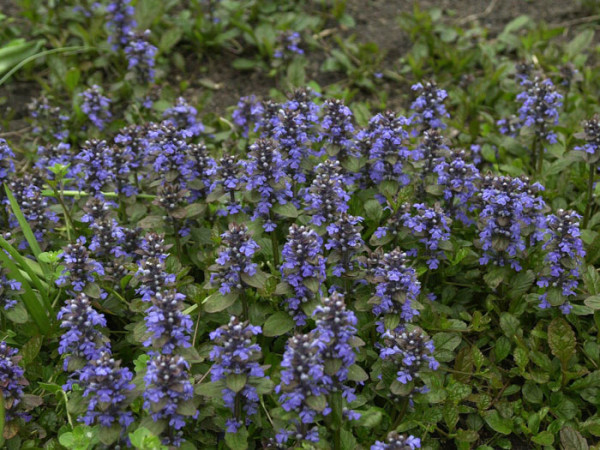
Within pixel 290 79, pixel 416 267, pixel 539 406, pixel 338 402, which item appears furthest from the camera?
pixel 290 79

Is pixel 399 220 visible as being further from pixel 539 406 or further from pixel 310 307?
pixel 539 406

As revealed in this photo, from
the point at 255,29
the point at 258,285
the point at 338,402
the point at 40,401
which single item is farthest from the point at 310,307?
the point at 255,29

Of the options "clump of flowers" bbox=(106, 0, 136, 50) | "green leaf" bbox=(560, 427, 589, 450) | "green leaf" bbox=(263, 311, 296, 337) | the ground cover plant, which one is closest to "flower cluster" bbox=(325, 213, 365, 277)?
the ground cover plant

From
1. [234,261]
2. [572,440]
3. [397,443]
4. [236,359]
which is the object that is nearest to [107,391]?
[236,359]

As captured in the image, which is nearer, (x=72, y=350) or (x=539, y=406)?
(x=72, y=350)

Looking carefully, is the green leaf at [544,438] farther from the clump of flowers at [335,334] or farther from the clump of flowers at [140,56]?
the clump of flowers at [140,56]

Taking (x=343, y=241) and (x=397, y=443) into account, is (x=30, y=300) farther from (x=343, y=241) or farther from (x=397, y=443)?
(x=397, y=443)
